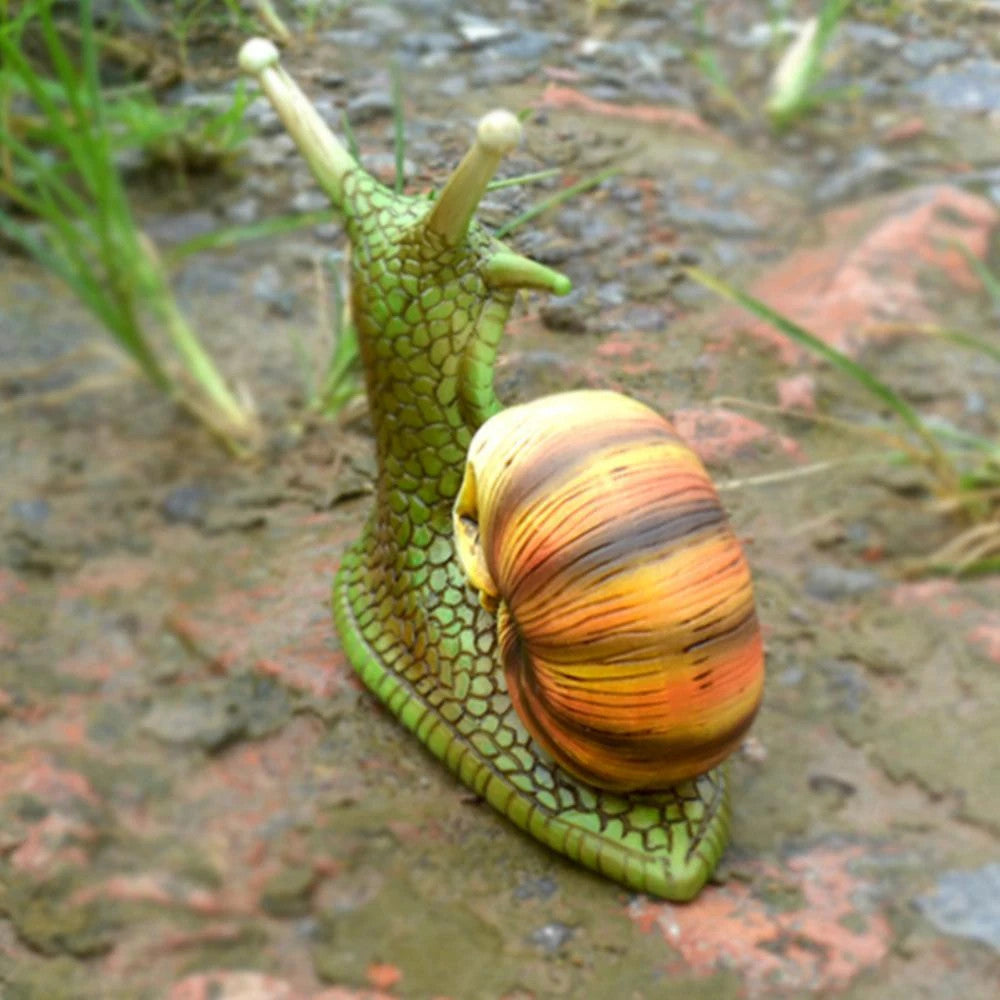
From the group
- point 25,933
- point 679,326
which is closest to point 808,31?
point 679,326

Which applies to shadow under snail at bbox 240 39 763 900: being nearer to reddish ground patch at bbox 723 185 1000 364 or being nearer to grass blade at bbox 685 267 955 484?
grass blade at bbox 685 267 955 484

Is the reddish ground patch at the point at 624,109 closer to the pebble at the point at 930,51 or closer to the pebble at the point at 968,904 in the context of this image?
the pebble at the point at 930,51

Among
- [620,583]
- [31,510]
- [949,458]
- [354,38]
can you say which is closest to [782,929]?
[620,583]

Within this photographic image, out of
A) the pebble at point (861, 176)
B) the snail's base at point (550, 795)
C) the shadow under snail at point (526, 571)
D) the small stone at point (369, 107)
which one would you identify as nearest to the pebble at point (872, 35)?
the pebble at point (861, 176)

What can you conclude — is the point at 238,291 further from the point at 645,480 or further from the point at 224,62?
the point at 645,480

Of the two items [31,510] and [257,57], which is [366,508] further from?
[31,510]
